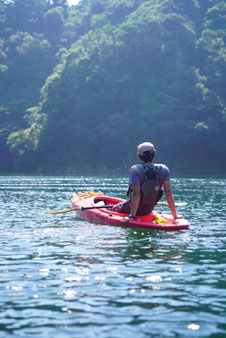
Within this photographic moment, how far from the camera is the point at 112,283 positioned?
759cm

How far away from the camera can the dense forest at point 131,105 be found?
257 feet

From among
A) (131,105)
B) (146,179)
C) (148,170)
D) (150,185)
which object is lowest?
(150,185)

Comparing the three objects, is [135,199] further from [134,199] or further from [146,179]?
[146,179]

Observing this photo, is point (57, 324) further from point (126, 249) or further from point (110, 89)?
point (110, 89)

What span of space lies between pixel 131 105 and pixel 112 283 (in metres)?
77.2

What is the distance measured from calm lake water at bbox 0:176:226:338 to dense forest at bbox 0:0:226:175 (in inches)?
2554

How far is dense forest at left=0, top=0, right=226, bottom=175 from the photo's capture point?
3083 inches

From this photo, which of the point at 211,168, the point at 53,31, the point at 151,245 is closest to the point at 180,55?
the point at 211,168

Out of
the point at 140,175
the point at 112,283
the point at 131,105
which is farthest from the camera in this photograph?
the point at 131,105

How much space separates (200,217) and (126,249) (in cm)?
703

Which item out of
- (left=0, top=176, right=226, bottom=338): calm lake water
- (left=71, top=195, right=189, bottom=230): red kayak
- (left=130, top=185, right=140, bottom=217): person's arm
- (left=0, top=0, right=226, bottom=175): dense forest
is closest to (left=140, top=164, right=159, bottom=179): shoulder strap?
(left=130, top=185, right=140, bottom=217): person's arm

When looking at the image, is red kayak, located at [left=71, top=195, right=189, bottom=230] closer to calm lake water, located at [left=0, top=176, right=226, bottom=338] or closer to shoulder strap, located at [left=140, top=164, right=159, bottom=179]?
calm lake water, located at [left=0, top=176, right=226, bottom=338]

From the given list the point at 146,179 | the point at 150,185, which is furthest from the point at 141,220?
the point at 146,179

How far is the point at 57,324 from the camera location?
19.3 feet
